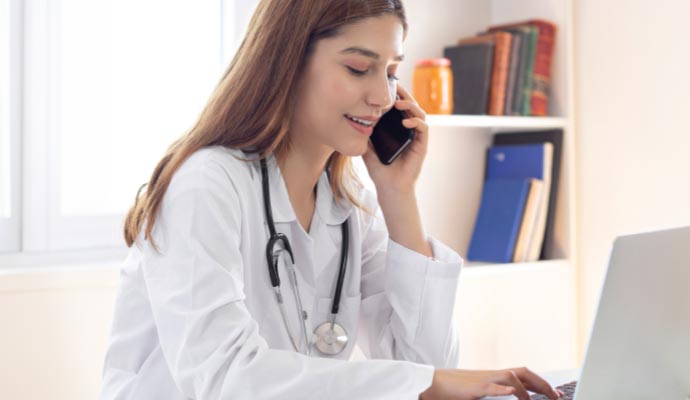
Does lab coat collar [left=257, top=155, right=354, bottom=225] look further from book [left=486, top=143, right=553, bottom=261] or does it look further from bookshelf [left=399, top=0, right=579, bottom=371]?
book [left=486, top=143, right=553, bottom=261]

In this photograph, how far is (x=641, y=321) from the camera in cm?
100

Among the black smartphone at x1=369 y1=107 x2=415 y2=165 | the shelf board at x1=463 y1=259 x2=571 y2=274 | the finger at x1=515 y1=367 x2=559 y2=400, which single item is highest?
the black smartphone at x1=369 y1=107 x2=415 y2=165

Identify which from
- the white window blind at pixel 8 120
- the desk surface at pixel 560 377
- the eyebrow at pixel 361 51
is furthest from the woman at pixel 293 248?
the white window blind at pixel 8 120

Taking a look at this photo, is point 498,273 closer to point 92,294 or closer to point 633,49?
point 633,49

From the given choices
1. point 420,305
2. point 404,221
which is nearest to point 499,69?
point 404,221

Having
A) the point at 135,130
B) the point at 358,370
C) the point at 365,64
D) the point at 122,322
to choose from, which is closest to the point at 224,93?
the point at 365,64

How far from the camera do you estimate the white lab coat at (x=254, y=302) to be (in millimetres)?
1167

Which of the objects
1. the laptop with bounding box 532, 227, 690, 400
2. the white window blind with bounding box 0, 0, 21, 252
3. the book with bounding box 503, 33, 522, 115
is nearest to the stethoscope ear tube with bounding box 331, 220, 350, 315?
the laptop with bounding box 532, 227, 690, 400

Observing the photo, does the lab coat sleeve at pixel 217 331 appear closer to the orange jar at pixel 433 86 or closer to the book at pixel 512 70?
the orange jar at pixel 433 86

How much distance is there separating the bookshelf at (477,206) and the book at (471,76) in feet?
0.26

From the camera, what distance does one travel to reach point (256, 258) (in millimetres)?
1422

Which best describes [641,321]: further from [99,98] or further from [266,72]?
[99,98]

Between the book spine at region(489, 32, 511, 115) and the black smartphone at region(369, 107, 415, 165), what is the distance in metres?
1.10

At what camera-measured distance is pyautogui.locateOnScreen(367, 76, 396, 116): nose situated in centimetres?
147
